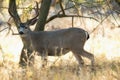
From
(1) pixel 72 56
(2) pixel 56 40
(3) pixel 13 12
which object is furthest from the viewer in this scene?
(3) pixel 13 12

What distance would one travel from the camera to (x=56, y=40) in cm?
1228

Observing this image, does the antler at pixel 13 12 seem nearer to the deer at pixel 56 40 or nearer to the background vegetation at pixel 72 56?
the deer at pixel 56 40

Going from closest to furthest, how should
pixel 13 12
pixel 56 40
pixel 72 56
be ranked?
1. pixel 72 56
2. pixel 56 40
3. pixel 13 12

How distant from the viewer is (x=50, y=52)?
39.0 ft

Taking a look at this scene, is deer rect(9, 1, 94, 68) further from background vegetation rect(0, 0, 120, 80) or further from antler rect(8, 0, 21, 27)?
background vegetation rect(0, 0, 120, 80)

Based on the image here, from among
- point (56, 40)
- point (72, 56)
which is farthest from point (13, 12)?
point (72, 56)

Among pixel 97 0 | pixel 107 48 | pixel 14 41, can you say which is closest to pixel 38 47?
pixel 97 0

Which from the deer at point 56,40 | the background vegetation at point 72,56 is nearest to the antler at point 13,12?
the deer at point 56,40

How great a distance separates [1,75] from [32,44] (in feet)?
19.0

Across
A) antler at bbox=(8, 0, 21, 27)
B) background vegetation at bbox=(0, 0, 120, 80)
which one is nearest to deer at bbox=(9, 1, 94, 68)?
antler at bbox=(8, 0, 21, 27)

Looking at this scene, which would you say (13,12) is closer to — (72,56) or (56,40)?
(56,40)

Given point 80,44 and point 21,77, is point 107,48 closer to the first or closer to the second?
point 80,44

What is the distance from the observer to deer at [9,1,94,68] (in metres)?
11.9

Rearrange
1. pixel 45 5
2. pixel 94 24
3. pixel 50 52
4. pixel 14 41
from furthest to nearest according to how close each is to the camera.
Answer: pixel 94 24 → pixel 14 41 → pixel 45 5 → pixel 50 52
